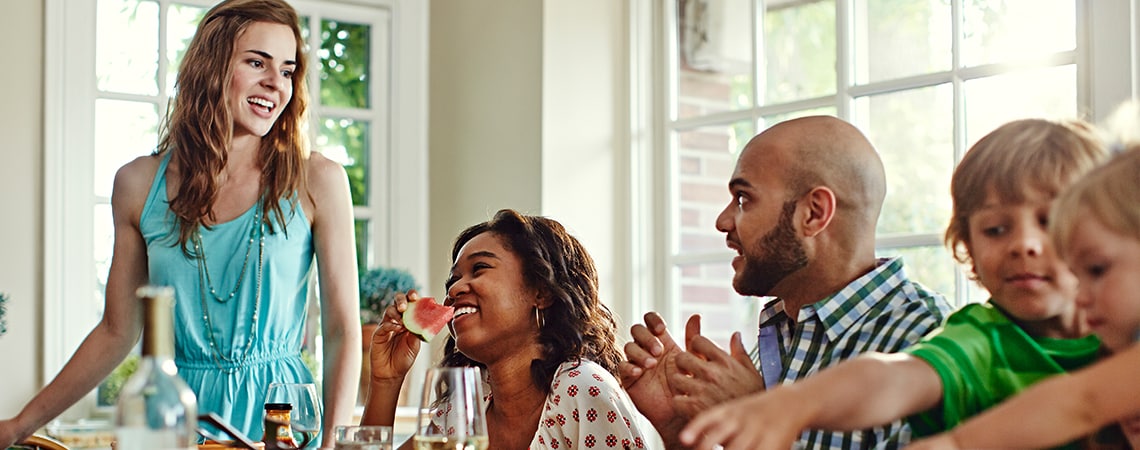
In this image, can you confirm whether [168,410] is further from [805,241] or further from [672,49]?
[672,49]

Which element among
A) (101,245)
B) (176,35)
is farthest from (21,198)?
(176,35)

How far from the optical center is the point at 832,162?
1.87 m

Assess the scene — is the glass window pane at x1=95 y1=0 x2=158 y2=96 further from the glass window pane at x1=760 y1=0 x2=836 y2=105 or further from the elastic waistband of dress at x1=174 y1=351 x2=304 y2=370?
the glass window pane at x1=760 y1=0 x2=836 y2=105

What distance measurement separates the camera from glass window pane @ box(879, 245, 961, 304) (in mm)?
3248

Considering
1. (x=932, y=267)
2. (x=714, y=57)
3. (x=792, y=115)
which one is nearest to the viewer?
(x=932, y=267)

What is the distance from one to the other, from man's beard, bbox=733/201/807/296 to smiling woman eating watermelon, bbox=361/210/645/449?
42 centimetres

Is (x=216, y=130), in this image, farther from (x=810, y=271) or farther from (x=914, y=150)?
(x=914, y=150)

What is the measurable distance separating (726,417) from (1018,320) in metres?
0.51

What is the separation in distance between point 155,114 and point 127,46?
9.0 inches

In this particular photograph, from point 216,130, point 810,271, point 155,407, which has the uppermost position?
point 216,130

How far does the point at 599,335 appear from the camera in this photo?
8.07ft

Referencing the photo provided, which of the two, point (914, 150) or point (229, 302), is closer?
point (229, 302)

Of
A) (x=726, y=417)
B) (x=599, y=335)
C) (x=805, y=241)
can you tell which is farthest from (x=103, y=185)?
(x=726, y=417)

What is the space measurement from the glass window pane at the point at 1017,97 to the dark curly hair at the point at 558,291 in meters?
1.04
